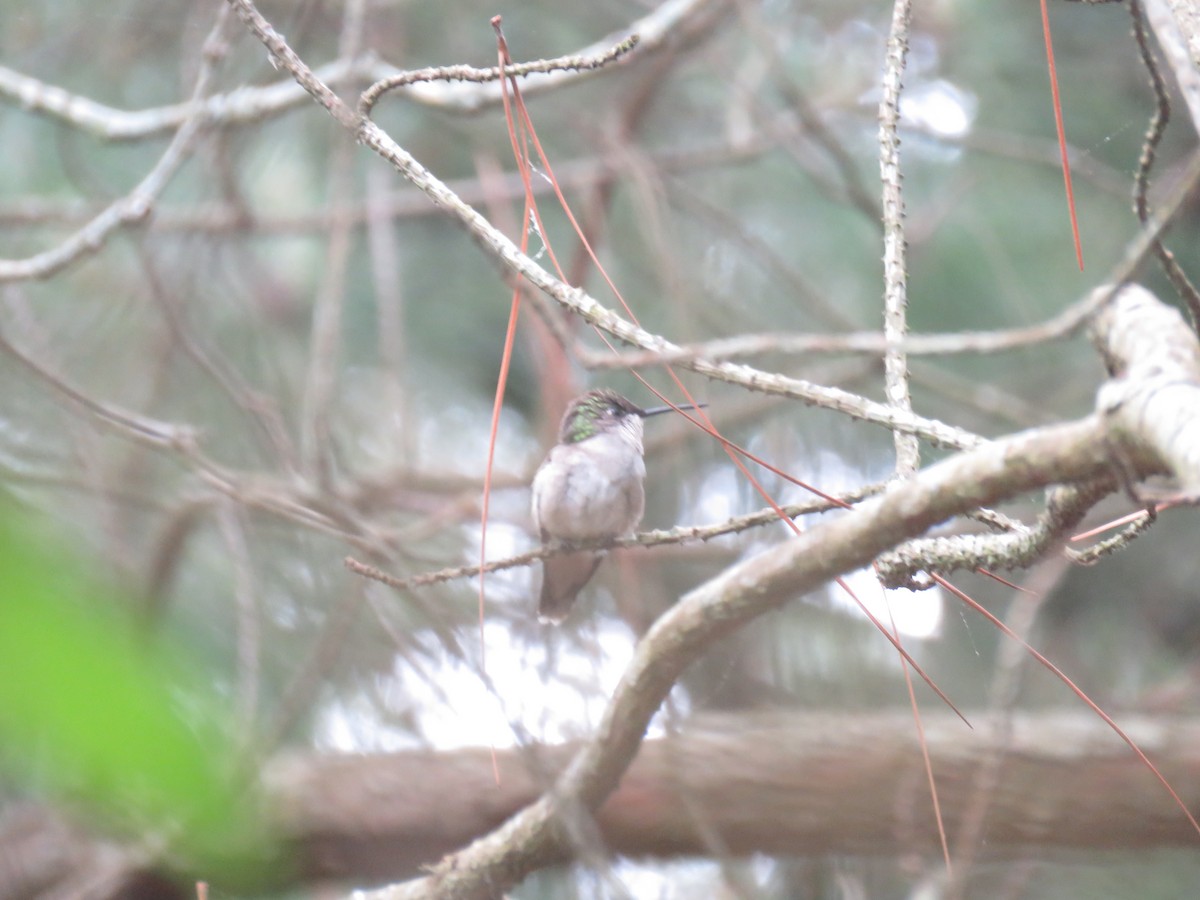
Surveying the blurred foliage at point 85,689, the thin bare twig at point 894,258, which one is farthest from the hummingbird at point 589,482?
the blurred foliage at point 85,689

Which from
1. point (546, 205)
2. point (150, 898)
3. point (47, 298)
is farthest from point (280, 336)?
point (150, 898)

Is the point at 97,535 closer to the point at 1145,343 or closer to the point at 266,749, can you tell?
the point at 266,749

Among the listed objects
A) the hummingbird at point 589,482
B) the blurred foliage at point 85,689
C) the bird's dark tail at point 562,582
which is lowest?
the blurred foliage at point 85,689

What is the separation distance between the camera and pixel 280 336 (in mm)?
4406

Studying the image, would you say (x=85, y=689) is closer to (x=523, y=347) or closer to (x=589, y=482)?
(x=589, y=482)

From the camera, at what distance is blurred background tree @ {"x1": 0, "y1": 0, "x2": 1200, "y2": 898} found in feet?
10.3

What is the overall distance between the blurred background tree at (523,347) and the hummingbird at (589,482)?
0.98 feet

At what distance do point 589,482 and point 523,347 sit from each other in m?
1.63

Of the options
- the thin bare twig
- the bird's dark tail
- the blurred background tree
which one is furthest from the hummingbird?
the thin bare twig

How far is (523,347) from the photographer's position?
4.29m

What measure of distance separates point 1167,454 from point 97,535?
120 inches

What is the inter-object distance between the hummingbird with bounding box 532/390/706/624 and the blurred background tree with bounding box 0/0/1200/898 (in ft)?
0.98

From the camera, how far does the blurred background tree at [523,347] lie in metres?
3.13

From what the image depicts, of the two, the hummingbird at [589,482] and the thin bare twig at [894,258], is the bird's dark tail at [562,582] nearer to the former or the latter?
the hummingbird at [589,482]
